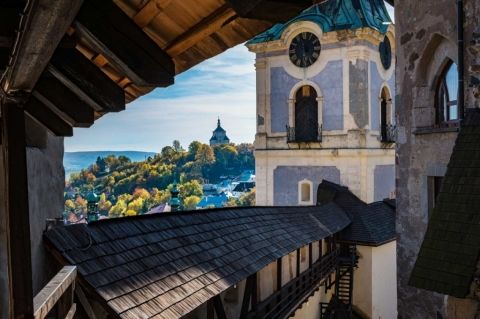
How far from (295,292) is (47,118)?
10.0 metres

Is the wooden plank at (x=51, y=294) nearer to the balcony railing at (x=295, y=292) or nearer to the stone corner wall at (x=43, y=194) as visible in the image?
the stone corner wall at (x=43, y=194)

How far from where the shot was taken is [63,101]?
3.80m

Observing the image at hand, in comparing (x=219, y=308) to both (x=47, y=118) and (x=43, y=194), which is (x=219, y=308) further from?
(x=47, y=118)

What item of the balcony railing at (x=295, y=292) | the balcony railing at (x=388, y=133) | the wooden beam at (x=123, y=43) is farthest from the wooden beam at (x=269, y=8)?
the balcony railing at (x=388, y=133)

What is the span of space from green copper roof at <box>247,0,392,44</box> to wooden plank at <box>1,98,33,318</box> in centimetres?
2055

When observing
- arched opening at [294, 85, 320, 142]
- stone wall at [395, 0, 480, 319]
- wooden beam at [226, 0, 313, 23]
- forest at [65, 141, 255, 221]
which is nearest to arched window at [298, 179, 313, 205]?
arched opening at [294, 85, 320, 142]

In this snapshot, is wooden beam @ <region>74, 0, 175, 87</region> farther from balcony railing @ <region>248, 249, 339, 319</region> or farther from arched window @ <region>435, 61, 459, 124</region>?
balcony railing @ <region>248, 249, 339, 319</region>

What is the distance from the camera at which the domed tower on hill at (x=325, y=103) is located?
22.6 metres

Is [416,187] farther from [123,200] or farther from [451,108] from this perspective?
[123,200]

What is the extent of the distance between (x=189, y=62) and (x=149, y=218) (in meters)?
5.53

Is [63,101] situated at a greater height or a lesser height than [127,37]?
lesser

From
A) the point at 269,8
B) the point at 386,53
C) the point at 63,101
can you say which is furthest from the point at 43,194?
the point at 386,53

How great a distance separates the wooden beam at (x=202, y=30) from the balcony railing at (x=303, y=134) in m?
20.4

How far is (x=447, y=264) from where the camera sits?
6039 millimetres
